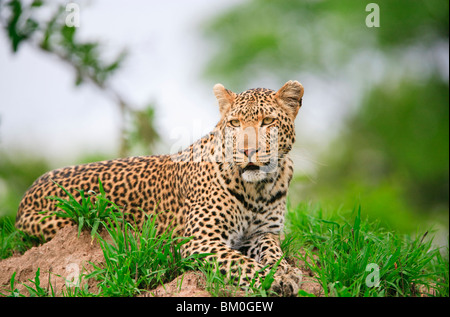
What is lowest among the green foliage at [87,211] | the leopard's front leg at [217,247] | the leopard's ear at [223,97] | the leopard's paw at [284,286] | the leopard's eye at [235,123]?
the leopard's paw at [284,286]

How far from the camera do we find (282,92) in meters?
6.82

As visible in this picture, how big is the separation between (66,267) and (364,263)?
11.3ft

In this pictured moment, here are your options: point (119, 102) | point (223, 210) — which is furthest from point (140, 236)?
point (119, 102)

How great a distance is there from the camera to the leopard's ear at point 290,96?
6773mm

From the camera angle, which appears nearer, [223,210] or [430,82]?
[223,210]

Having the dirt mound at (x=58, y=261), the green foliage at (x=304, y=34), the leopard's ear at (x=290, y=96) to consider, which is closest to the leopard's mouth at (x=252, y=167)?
the leopard's ear at (x=290, y=96)

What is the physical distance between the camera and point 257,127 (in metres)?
6.49

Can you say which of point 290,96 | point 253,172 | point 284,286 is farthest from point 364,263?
point 290,96

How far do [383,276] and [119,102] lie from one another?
9.53 m

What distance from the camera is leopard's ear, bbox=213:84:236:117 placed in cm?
686

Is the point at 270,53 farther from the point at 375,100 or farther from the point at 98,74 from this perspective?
the point at 98,74

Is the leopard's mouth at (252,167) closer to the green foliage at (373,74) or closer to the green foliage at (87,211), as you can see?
the green foliage at (87,211)

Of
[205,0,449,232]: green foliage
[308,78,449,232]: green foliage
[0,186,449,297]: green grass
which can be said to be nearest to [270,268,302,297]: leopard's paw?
[0,186,449,297]: green grass
